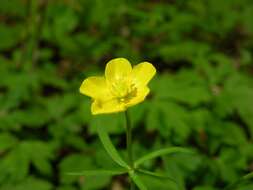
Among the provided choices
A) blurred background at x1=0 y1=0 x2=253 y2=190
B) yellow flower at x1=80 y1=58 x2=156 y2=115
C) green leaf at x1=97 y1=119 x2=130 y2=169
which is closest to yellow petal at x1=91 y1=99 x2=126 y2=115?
yellow flower at x1=80 y1=58 x2=156 y2=115

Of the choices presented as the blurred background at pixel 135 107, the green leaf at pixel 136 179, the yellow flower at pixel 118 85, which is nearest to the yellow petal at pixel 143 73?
the yellow flower at pixel 118 85

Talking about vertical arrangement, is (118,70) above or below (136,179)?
above

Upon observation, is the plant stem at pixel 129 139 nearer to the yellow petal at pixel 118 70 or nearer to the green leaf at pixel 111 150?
the green leaf at pixel 111 150

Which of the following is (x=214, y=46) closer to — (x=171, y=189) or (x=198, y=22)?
(x=198, y=22)

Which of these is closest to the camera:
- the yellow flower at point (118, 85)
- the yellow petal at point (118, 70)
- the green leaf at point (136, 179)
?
the green leaf at point (136, 179)

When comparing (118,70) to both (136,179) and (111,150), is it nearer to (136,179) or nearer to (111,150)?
(111,150)

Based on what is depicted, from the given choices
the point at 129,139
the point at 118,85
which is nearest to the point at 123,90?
the point at 118,85
